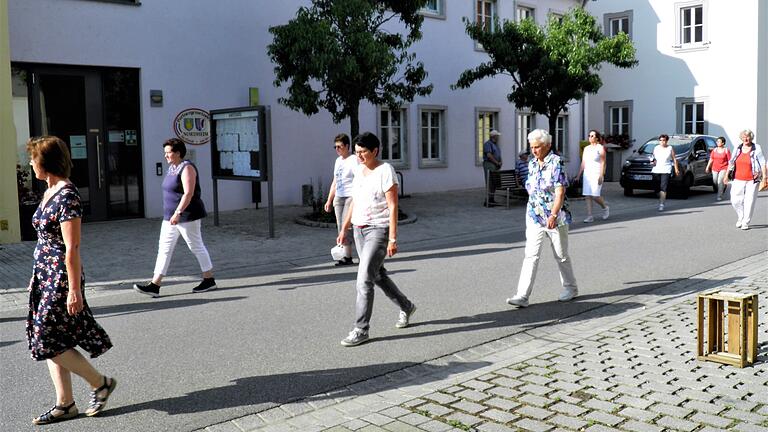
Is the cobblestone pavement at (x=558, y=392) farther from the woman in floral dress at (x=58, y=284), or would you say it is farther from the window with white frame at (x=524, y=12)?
the window with white frame at (x=524, y=12)

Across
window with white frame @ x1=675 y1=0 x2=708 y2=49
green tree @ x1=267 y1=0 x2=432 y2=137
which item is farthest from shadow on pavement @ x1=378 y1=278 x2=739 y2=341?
window with white frame @ x1=675 y1=0 x2=708 y2=49

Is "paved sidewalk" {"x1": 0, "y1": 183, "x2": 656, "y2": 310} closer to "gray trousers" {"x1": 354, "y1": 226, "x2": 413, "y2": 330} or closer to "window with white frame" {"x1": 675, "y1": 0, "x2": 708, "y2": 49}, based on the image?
"gray trousers" {"x1": 354, "y1": 226, "x2": 413, "y2": 330}

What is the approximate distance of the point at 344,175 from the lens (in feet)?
34.6

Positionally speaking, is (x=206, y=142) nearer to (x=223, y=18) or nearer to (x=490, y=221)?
(x=223, y=18)

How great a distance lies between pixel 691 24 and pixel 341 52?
1890 cm

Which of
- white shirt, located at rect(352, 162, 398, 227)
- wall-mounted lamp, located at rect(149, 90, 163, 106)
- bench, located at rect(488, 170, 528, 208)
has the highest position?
wall-mounted lamp, located at rect(149, 90, 163, 106)

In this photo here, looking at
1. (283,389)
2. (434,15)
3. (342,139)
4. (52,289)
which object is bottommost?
(283,389)

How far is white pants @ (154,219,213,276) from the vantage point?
27.7 feet

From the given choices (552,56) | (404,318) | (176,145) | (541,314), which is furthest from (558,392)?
(552,56)

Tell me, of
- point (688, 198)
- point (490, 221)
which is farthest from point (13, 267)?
point (688, 198)

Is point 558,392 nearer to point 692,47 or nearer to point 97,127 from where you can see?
point 97,127

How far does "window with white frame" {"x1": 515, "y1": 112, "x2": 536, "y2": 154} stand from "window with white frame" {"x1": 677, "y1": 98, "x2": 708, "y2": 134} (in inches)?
261

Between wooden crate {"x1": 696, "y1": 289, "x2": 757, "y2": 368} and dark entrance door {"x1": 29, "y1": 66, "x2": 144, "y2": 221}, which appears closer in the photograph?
wooden crate {"x1": 696, "y1": 289, "x2": 757, "y2": 368}

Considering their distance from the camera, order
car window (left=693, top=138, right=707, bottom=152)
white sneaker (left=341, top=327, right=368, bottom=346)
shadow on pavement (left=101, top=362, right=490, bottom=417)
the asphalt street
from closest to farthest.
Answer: shadow on pavement (left=101, top=362, right=490, bottom=417) → the asphalt street → white sneaker (left=341, top=327, right=368, bottom=346) → car window (left=693, top=138, right=707, bottom=152)
